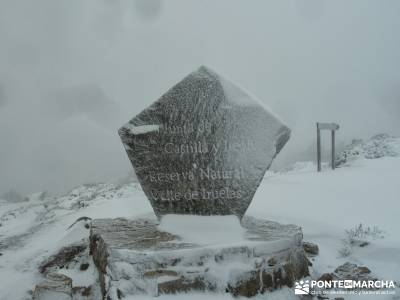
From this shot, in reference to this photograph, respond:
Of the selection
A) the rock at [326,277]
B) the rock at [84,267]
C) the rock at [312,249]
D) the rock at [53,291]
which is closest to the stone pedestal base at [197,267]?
the rock at [326,277]

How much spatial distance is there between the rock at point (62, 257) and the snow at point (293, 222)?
0.10 meters

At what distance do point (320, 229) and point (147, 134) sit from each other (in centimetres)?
256

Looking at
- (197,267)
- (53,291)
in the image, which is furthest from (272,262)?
(53,291)

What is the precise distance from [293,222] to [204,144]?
2043 mm

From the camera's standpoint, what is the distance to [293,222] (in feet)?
18.8

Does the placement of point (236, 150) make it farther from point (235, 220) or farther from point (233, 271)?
point (233, 271)

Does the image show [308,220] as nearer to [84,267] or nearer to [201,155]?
[201,155]

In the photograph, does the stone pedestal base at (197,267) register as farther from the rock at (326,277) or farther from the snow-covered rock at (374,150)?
the snow-covered rock at (374,150)

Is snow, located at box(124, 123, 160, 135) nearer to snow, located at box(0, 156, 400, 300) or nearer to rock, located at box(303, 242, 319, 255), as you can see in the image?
snow, located at box(0, 156, 400, 300)

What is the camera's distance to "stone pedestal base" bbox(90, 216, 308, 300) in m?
3.45

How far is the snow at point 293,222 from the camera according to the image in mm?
4199

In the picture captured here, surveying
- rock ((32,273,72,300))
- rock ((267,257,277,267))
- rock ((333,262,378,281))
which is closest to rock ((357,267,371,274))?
rock ((333,262,378,281))

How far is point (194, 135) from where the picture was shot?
4.56 m

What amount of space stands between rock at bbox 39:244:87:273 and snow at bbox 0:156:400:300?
101mm
